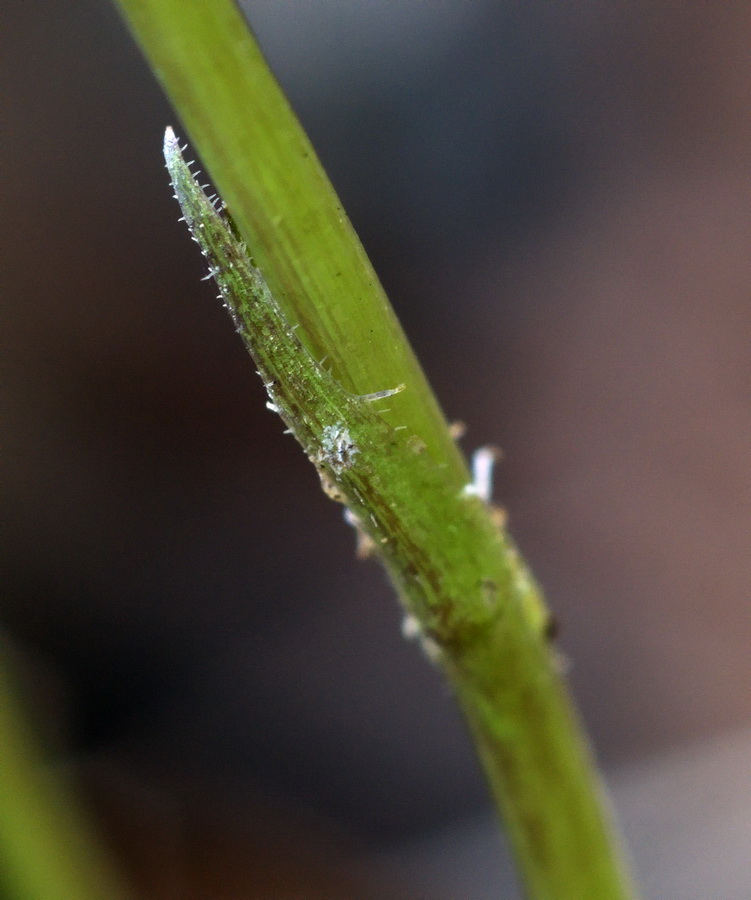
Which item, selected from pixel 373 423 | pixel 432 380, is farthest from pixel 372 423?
pixel 432 380

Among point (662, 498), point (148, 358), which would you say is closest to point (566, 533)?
point (662, 498)

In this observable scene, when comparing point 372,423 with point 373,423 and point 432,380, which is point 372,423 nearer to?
point 373,423

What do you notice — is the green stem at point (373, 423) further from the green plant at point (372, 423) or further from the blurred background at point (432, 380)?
the blurred background at point (432, 380)

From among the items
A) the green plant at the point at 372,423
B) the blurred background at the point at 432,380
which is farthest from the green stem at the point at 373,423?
the blurred background at the point at 432,380

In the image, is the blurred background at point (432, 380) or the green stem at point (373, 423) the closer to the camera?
the green stem at point (373, 423)

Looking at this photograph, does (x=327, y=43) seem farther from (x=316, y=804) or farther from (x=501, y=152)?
(x=316, y=804)
